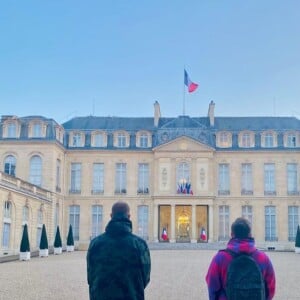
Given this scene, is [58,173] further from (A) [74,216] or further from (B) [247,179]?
(B) [247,179]

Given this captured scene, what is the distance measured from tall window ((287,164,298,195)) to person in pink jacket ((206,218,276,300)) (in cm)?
3413

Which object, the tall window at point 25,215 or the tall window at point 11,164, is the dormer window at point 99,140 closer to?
the tall window at point 11,164

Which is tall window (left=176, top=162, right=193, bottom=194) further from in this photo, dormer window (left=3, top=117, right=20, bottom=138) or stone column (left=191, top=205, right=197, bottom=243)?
dormer window (left=3, top=117, right=20, bottom=138)

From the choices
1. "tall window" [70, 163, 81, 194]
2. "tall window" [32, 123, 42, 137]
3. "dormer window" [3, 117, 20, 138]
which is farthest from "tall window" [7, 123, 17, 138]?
"tall window" [70, 163, 81, 194]

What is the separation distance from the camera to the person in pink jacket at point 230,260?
443cm

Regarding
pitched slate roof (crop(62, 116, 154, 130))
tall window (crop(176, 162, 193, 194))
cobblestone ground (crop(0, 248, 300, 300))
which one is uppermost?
pitched slate roof (crop(62, 116, 154, 130))

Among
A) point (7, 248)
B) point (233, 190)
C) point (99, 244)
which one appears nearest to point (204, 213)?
point (233, 190)

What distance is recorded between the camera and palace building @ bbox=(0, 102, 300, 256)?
122ft

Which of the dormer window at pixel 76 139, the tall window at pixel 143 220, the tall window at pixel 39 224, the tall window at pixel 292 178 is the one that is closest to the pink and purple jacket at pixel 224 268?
the tall window at pixel 39 224

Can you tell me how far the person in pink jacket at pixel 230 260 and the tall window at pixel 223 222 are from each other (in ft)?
110

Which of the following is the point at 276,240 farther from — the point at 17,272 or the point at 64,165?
the point at 17,272

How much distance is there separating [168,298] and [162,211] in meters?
28.1

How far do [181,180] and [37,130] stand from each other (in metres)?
10.2

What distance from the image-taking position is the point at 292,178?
123 feet
